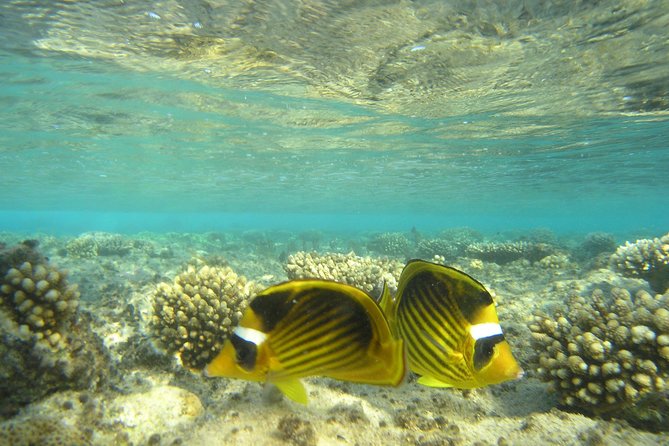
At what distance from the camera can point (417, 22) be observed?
9.23 metres

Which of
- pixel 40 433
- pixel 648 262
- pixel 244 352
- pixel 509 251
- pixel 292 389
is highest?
pixel 244 352

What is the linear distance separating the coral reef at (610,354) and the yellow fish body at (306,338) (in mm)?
3449

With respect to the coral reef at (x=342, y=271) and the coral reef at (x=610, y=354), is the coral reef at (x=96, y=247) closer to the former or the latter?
the coral reef at (x=342, y=271)

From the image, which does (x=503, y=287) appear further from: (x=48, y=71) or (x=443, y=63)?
(x=48, y=71)

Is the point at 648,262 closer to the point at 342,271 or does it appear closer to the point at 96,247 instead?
the point at 342,271

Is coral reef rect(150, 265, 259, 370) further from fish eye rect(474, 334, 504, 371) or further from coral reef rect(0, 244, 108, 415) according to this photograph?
fish eye rect(474, 334, 504, 371)

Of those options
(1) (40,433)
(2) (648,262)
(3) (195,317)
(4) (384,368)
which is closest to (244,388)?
(3) (195,317)

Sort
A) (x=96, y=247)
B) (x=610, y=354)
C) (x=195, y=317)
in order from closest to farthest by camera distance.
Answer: (x=610, y=354) < (x=195, y=317) < (x=96, y=247)

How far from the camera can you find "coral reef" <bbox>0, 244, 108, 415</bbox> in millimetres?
3303

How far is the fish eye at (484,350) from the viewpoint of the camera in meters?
1.81

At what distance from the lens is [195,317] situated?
4.97 m

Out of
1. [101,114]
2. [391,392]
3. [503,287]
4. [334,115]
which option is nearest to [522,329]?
[391,392]

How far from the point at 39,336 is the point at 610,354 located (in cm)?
599

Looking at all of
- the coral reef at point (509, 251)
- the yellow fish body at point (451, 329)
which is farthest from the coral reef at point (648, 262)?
the yellow fish body at point (451, 329)
